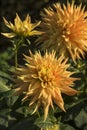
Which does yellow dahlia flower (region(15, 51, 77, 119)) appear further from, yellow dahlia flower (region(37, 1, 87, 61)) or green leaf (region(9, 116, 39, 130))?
green leaf (region(9, 116, 39, 130))

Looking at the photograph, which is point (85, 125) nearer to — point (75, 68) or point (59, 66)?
point (75, 68)

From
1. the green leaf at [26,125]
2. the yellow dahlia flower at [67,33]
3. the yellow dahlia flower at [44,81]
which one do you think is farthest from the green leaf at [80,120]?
the yellow dahlia flower at [44,81]

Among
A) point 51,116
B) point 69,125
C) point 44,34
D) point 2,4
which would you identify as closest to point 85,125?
point 69,125

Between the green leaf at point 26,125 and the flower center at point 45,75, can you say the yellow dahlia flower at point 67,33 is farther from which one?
the green leaf at point 26,125

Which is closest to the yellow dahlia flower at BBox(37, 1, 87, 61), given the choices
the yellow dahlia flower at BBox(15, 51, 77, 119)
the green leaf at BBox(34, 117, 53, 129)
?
the yellow dahlia flower at BBox(15, 51, 77, 119)

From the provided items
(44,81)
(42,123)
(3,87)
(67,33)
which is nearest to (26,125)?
(42,123)

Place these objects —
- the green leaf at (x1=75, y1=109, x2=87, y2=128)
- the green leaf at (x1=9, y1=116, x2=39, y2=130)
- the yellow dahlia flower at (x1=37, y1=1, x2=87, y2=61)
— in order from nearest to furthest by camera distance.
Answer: the yellow dahlia flower at (x1=37, y1=1, x2=87, y2=61) < the green leaf at (x1=9, y1=116, x2=39, y2=130) < the green leaf at (x1=75, y1=109, x2=87, y2=128)
